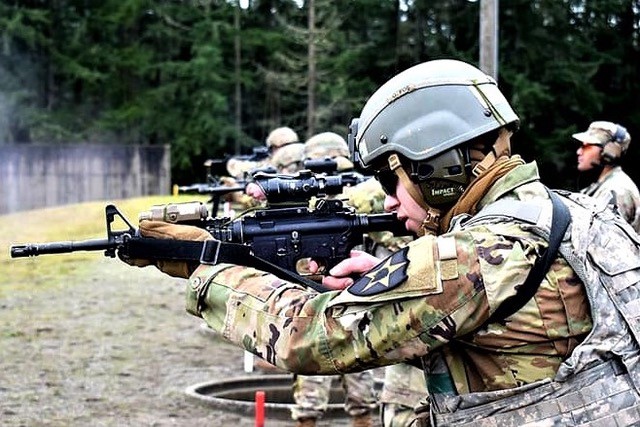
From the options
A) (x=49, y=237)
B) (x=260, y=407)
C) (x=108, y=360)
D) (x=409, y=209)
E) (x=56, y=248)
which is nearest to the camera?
(x=409, y=209)

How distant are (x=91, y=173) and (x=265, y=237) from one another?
2961 centimetres

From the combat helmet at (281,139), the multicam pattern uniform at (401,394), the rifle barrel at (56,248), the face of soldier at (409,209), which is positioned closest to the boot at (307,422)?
the multicam pattern uniform at (401,394)

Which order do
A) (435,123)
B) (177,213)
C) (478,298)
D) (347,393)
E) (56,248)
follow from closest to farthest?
1. (478,298)
2. (435,123)
3. (177,213)
4. (56,248)
5. (347,393)

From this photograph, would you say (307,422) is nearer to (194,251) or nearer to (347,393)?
(347,393)

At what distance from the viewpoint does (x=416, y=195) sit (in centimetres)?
281

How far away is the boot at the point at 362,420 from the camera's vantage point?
7.09 m

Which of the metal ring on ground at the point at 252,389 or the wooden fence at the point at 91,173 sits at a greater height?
the wooden fence at the point at 91,173

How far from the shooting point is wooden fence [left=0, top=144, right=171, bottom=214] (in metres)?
31.6

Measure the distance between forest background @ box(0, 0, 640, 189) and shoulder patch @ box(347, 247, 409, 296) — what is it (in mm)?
27967

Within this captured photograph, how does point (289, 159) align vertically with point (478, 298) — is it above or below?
above

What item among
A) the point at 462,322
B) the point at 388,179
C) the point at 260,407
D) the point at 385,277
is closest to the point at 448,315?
the point at 462,322

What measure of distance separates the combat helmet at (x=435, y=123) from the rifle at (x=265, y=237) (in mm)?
564

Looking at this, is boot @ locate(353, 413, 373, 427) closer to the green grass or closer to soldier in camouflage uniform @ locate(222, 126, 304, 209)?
soldier in camouflage uniform @ locate(222, 126, 304, 209)

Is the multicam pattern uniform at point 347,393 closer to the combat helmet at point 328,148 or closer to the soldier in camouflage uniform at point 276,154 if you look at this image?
the combat helmet at point 328,148
